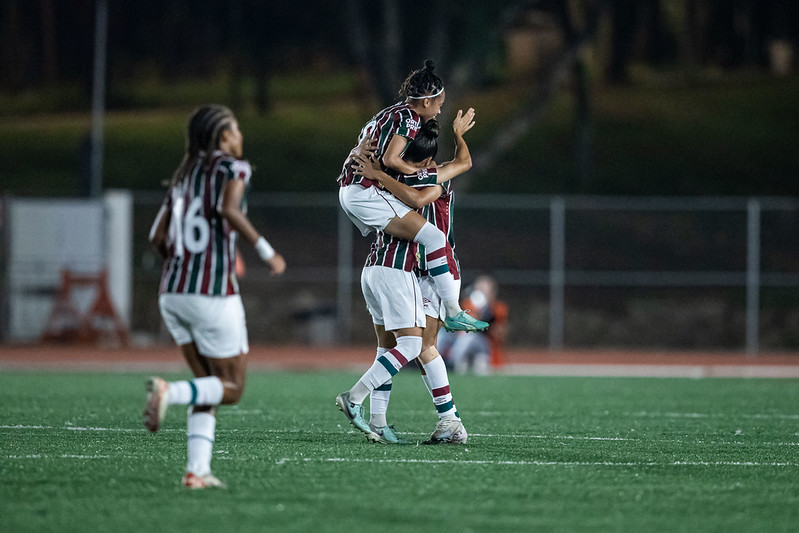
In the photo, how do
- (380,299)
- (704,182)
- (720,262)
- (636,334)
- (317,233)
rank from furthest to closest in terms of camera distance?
(704,182) < (317,233) < (720,262) < (636,334) < (380,299)

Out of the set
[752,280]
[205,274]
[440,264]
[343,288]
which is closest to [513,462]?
[440,264]

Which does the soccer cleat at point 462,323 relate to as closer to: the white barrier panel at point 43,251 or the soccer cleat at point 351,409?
the soccer cleat at point 351,409

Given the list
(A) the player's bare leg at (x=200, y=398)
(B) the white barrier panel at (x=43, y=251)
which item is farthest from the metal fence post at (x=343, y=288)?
(A) the player's bare leg at (x=200, y=398)

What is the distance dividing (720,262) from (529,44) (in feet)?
35.6

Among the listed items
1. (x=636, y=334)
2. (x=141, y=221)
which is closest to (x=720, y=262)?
(x=636, y=334)

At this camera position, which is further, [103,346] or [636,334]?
[636,334]

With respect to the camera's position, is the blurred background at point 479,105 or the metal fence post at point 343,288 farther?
the blurred background at point 479,105

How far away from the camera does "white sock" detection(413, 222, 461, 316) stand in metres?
7.59

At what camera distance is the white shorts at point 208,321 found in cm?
564

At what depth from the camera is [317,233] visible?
30703 millimetres

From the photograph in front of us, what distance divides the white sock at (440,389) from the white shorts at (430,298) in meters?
0.31

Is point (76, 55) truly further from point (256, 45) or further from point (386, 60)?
point (386, 60)

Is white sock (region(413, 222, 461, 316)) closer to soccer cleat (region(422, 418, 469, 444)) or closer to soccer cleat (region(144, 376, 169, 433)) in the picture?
soccer cleat (region(422, 418, 469, 444))

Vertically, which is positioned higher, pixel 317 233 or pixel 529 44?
pixel 529 44
